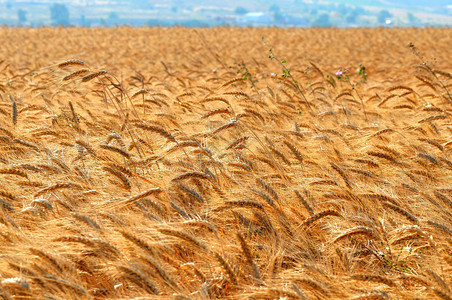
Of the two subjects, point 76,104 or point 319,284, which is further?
point 76,104

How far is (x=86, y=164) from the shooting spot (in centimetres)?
307

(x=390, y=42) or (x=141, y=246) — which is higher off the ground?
(x=390, y=42)

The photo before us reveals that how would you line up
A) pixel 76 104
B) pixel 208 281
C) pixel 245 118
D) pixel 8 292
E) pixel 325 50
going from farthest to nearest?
pixel 325 50, pixel 76 104, pixel 245 118, pixel 208 281, pixel 8 292

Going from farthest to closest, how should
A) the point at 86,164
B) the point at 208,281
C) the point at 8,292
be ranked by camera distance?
1. the point at 86,164
2. the point at 208,281
3. the point at 8,292

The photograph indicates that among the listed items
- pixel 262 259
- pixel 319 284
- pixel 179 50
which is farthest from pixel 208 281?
pixel 179 50

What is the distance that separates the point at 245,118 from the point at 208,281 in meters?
2.49

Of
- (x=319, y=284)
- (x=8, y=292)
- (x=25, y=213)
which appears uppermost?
(x=25, y=213)

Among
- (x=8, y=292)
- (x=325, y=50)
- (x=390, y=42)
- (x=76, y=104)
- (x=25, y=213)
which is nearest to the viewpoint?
(x=8, y=292)

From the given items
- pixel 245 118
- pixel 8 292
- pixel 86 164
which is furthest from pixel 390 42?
pixel 8 292

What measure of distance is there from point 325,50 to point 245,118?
15.2 m

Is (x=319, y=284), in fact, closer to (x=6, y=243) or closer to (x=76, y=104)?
(x=6, y=243)

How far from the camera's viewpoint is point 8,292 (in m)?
1.64

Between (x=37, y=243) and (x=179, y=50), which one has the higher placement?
(x=179, y=50)

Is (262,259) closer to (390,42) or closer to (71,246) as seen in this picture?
(71,246)
